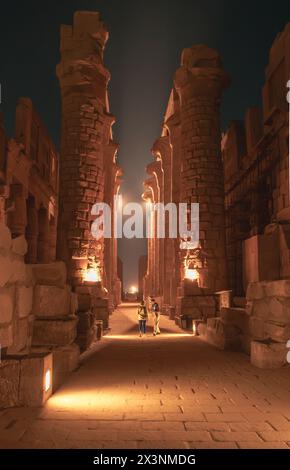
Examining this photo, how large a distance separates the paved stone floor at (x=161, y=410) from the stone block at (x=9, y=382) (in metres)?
0.28

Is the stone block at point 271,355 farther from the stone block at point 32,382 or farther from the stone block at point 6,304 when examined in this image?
the stone block at point 6,304

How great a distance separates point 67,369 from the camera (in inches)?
296

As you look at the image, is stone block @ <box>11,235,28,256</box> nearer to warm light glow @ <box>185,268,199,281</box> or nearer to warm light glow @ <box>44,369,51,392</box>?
warm light glow @ <box>44,369,51,392</box>

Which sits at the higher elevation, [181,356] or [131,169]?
[131,169]

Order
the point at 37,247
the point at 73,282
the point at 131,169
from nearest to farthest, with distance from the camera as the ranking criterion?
1. the point at 73,282
2. the point at 37,247
3. the point at 131,169

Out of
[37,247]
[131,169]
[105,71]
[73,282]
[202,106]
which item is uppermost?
[131,169]

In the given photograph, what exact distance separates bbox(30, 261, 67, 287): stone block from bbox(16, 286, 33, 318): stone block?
685mm

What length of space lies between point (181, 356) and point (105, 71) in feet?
47.1

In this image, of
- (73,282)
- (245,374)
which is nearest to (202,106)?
(73,282)

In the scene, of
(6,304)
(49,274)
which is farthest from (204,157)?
(6,304)

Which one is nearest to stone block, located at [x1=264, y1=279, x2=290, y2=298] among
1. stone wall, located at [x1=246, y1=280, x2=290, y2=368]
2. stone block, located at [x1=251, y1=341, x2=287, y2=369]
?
stone wall, located at [x1=246, y1=280, x2=290, y2=368]

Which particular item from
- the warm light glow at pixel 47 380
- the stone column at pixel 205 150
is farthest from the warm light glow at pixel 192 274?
the warm light glow at pixel 47 380
